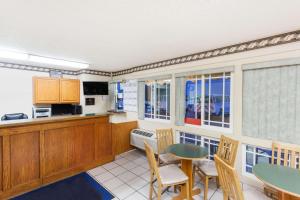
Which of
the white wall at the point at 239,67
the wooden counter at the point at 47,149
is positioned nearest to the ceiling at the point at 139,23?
the white wall at the point at 239,67

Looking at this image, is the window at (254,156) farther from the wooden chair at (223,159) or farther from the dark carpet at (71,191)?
the dark carpet at (71,191)

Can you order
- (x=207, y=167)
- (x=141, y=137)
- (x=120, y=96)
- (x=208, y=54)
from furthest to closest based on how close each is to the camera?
(x=120, y=96), (x=141, y=137), (x=208, y=54), (x=207, y=167)

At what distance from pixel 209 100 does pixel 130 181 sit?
231 cm

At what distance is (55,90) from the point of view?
4.70 meters

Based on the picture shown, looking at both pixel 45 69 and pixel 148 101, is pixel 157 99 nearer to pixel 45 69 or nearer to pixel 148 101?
pixel 148 101

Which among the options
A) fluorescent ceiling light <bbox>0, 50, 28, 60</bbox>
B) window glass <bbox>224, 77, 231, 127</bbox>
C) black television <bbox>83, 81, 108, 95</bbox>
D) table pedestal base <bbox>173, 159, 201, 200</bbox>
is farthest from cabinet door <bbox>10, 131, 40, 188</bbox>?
window glass <bbox>224, 77, 231, 127</bbox>

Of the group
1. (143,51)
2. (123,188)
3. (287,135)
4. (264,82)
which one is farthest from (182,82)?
(123,188)

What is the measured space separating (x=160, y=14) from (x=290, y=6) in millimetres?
1397

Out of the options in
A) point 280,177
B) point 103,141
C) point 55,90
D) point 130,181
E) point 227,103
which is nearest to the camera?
point 280,177

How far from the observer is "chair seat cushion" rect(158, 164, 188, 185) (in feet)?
6.76

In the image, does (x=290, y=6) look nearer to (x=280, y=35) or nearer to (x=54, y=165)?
(x=280, y=35)

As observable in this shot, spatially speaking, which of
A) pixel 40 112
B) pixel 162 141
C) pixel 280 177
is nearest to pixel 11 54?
pixel 40 112

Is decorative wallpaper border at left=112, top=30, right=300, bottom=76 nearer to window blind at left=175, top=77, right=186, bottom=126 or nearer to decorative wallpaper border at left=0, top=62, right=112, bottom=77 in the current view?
window blind at left=175, top=77, right=186, bottom=126

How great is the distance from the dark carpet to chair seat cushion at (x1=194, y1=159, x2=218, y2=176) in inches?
58.7
